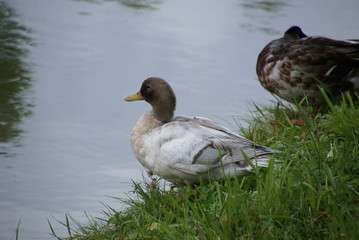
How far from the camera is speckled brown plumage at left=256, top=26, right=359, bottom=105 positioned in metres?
4.98

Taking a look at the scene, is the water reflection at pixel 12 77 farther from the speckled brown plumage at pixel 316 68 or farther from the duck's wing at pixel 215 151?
the speckled brown plumage at pixel 316 68

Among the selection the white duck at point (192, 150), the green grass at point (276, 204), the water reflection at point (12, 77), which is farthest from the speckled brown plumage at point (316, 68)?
the water reflection at point (12, 77)

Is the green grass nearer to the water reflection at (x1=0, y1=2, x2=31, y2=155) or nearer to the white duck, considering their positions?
the white duck

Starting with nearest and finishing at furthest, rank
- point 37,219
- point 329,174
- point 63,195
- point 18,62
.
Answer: point 329,174
point 37,219
point 63,195
point 18,62

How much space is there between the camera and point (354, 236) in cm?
275

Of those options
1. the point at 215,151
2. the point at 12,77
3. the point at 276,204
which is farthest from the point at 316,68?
the point at 12,77

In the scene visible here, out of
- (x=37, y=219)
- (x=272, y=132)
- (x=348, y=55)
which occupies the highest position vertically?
(x=348, y=55)

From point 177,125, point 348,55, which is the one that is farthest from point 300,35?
point 177,125

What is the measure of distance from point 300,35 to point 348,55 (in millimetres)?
950

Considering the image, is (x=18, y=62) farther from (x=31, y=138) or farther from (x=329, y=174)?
(x=329, y=174)

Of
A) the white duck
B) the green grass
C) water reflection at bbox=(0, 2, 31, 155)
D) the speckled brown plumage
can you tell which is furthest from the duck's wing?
water reflection at bbox=(0, 2, 31, 155)

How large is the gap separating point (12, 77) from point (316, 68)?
135 inches

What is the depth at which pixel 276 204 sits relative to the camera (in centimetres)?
314

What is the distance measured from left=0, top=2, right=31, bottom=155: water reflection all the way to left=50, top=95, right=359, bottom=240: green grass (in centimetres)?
206
